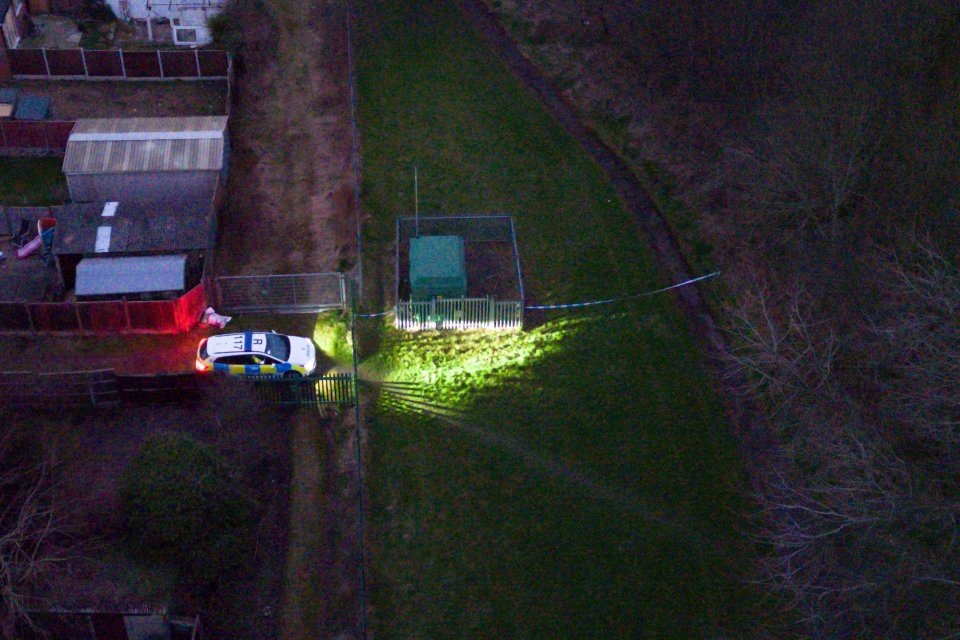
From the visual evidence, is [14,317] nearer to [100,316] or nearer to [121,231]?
[100,316]

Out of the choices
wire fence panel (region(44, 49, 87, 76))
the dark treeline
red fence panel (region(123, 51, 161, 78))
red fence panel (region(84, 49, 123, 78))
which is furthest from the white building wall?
the dark treeline

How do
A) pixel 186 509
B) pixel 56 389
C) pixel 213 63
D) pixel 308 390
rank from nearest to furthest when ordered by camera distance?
pixel 186 509 < pixel 56 389 < pixel 308 390 < pixel 213 63

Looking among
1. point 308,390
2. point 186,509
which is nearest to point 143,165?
point 308,390

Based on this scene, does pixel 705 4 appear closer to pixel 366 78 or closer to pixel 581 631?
pixel 366 78

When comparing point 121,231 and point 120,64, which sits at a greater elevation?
point 120,64

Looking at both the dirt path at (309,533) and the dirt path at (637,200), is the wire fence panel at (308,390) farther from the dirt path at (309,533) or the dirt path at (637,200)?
the dirt path at (637,200)

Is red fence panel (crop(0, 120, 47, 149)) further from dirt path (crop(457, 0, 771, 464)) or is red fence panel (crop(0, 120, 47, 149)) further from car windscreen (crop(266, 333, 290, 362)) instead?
dirt path (crop(457, 0, 771, 464))
